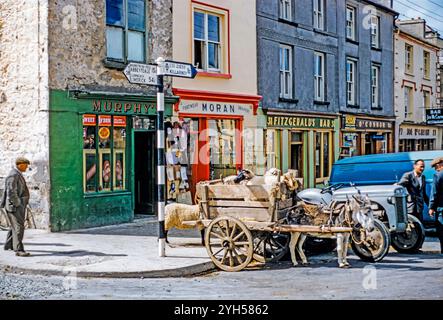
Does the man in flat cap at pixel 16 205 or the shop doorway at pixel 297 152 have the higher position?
the shop doorway at pixel 297 152

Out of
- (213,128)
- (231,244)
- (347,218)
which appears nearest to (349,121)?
(213,128)

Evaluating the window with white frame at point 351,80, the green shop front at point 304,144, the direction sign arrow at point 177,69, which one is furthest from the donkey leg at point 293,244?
the window with white frame at point 351,80

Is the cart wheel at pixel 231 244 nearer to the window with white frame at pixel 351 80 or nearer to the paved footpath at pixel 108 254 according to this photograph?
the paved footpath at pixel 108 254

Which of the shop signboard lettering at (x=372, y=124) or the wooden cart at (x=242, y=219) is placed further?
the shop signboard lettering at (x=372, y=124)

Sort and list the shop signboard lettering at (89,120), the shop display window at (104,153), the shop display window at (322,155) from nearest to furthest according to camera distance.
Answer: the shop signboard lettering at (89,120)
the shop display window at (104,153)
the shop display window at (322,155)

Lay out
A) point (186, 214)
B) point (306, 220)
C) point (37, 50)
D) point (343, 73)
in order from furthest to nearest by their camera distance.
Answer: point (343, 73) < point (37, 50) < point (186, 214) < point (306, 220)

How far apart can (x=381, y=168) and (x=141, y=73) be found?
7.67 metres

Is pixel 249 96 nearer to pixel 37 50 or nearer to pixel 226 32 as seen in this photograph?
pixel 226 32

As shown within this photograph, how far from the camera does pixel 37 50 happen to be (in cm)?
1386

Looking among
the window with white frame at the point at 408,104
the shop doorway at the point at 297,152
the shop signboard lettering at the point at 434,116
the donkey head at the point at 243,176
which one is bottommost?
the donkey head at the point at 243,176

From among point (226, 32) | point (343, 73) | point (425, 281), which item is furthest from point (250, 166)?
point (425, 281)

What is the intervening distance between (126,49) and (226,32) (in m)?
4.51

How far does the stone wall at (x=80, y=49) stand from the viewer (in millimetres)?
13773

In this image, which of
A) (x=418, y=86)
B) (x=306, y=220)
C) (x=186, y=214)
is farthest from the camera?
(x=418, y=86)
